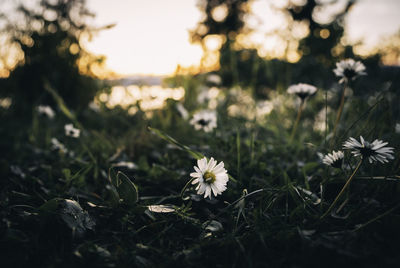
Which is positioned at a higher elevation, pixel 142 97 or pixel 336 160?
pixel 142 97

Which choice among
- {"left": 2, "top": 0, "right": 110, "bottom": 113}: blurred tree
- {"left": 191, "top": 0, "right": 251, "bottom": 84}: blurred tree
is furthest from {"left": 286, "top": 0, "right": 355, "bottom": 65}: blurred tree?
{"left": 191, "top": 0, "right": 251, "bottom": 84}: blurred tree

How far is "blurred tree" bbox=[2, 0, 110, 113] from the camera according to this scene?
2.71 meters

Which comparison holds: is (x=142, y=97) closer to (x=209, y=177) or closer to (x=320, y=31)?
(x=209, y=177)

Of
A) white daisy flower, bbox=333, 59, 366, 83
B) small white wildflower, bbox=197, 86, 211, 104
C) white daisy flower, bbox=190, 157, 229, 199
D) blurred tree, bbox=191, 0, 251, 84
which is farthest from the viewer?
blurred tree, bbox=191, 0, 251, 84

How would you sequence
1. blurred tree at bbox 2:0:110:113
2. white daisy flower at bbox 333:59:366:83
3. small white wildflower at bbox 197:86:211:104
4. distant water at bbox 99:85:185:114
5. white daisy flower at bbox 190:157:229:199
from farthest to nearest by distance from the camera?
blurred tree at bbox 2:0:110:113, small white wildflower at bbox 197:86:211:104, distant water at bbox 99:85:185:114, white daisy flower at bbox 333:59:366:83, white daisy flower at bbox 190:157:229:199

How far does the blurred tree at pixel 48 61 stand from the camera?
2.71m

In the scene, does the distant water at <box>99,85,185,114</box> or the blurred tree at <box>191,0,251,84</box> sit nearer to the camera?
the distant water at <box>99,85,185,114</box>

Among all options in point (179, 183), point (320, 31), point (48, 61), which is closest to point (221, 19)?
point (320, 31)

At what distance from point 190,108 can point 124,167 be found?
1.12 m

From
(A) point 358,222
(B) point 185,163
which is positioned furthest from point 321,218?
(B) point 185,163

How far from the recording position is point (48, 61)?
110 inches

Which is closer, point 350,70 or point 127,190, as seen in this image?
point 127,190

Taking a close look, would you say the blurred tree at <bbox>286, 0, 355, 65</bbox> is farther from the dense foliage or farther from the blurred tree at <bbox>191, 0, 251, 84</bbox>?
the blurred tree at <bbox>191, 0, 251, 84</bbox>

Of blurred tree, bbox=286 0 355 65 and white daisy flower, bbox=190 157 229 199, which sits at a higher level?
blurred tree, bbox=286 0 355 65
